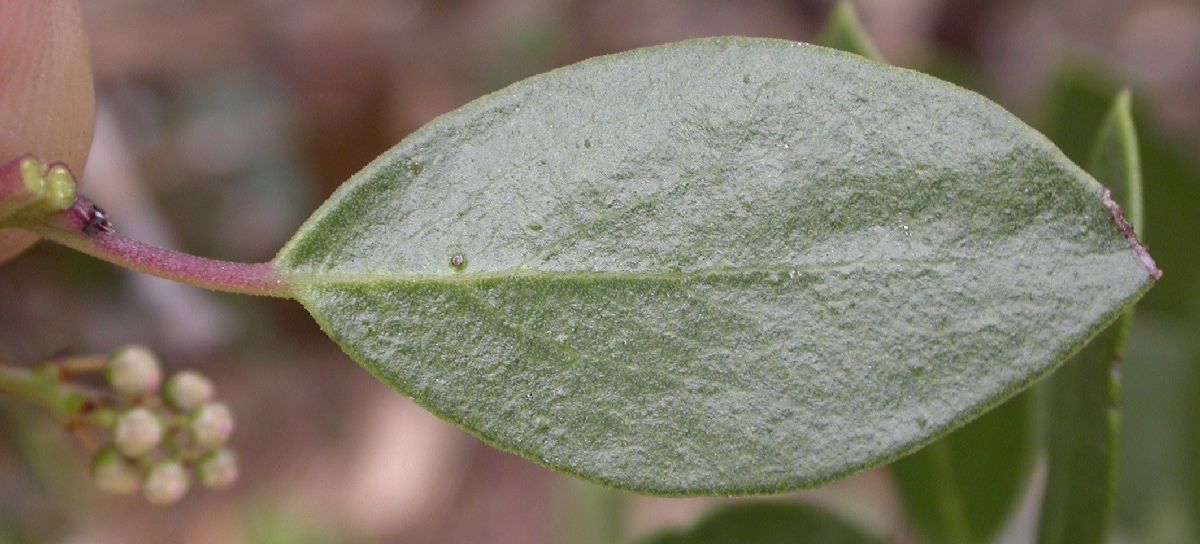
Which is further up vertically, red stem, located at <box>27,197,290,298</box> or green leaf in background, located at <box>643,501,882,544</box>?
red stem, located at <box>27,197,290,298</box>

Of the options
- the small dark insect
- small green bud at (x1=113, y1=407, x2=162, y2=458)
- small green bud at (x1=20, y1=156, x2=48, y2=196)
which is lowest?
small green bud at (x1=113, y1=407, x2=162, y2=458)

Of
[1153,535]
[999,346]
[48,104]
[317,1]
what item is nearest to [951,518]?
[1153,535]

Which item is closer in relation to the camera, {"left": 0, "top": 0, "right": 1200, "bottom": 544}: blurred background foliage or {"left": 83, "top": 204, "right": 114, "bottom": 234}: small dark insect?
{"left": 83, "top": 204, "right": 114, "bottom": 234}: small dark insect

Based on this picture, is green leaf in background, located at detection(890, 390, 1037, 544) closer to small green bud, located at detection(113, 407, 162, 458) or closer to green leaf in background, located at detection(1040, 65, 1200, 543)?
green leaf in background, located at detection(1040, 65, 1200, 543)

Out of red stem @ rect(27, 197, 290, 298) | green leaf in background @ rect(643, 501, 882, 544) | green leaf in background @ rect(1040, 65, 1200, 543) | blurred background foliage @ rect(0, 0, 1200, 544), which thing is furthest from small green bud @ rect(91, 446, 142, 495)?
green leaf in background @ rect(1040, 65, 1200, 543)

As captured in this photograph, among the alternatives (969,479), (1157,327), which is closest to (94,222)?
(969,479)

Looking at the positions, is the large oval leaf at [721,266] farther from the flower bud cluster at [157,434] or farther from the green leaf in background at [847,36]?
the green leaf in background at [847,36]
